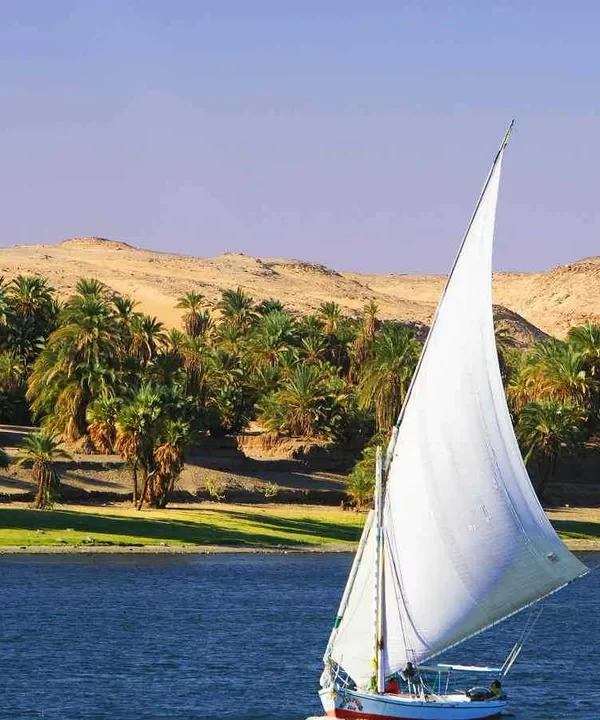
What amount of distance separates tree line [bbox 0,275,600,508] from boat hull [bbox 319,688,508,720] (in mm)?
43605

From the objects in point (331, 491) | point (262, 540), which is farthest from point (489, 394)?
point (331, 491)

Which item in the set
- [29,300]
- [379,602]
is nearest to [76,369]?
[29,300]

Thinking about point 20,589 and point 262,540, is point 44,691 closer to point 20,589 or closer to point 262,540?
point 20,589

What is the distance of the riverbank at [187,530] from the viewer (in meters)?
80.2

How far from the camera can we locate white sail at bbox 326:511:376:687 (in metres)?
41.8

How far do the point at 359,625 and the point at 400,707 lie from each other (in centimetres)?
245

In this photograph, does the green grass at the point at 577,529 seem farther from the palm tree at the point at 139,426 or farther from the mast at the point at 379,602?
the mast at the point at 379,602

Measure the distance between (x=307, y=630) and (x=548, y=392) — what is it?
49.3 meters

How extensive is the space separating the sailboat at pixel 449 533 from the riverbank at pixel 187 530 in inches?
1529

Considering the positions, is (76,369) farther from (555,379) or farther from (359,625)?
(359,625)

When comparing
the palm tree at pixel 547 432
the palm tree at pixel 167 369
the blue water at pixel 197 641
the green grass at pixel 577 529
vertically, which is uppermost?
the palm tree at pixel 167 369

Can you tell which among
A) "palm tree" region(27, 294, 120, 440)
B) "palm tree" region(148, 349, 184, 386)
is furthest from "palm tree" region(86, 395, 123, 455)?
"palm tree" region(148, 349, 184, 386)

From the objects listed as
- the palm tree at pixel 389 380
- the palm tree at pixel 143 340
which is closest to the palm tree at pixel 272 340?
the palm tree at pixel 143 340

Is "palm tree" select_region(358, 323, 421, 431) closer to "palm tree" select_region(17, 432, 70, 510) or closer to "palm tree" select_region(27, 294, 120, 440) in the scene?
"palm tree" select_region(27, 294, 120, 440)
